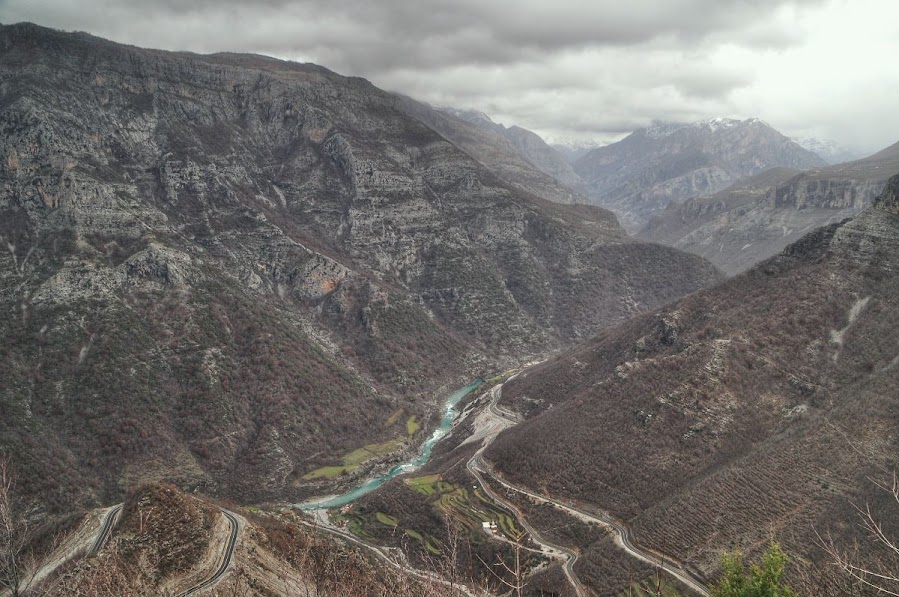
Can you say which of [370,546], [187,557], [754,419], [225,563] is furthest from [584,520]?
[187,557]

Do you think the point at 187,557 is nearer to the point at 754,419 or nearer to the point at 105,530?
the point at 105,530

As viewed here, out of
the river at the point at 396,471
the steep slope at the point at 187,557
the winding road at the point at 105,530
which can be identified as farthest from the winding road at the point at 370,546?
the winding road at the point at 105,530

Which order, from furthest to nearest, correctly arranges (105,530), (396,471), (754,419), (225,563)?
(396,471), (754,419), (105,530), (225,563)

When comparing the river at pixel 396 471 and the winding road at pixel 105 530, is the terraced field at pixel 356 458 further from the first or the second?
the winding road at pixel 105 530

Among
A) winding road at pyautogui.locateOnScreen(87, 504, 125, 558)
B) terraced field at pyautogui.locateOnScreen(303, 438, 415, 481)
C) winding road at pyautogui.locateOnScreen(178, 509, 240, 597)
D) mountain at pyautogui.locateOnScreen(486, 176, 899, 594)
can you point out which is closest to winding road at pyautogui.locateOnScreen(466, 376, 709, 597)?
mountain at pyautogui.locateOnScreen(486, 176, 899, 594)

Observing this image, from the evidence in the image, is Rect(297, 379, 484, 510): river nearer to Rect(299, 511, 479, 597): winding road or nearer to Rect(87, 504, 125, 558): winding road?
Rect(299, 511, 479, 597): winding road
